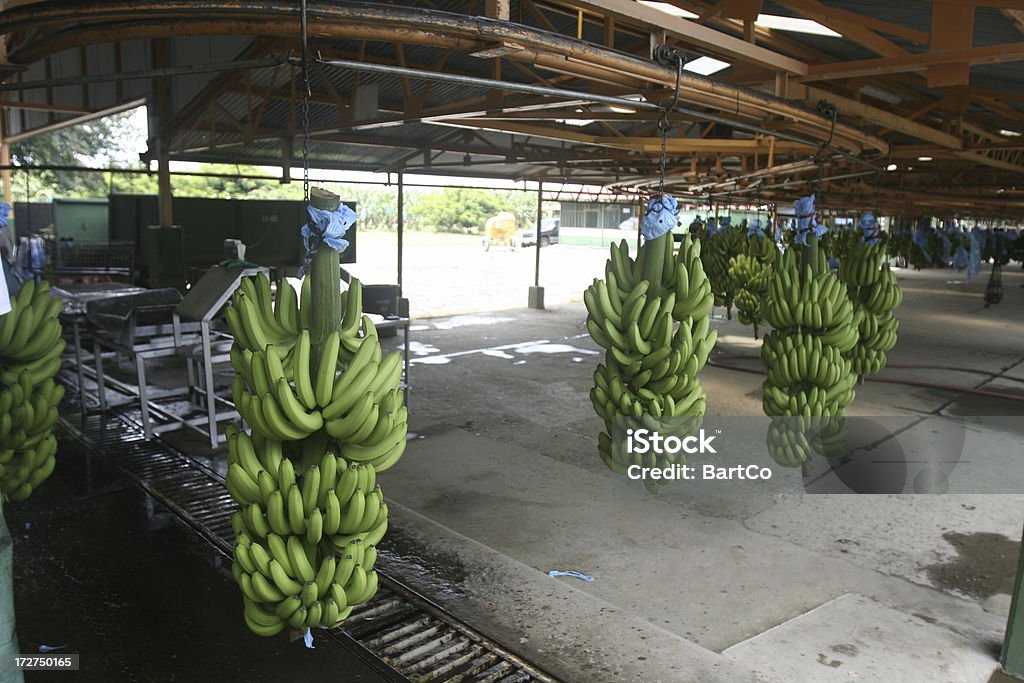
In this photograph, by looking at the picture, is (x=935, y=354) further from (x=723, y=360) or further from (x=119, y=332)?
(x=119, y=332)

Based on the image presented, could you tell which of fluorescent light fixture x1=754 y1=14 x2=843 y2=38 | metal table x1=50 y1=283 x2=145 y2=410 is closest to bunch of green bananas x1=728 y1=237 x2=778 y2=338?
fluorescent light fixture x1=754 y1=14 x2=843 y2=38

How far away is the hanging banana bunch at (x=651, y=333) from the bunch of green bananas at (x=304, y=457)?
1.52m

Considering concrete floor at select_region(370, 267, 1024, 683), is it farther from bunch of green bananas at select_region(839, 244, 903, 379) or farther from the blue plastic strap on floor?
bunch of green bananas at select_region(839, 244, 903, 379)

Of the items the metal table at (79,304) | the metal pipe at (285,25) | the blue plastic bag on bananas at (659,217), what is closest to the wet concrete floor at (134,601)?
the metal table at (79,304)

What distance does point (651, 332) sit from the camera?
13.7 ft

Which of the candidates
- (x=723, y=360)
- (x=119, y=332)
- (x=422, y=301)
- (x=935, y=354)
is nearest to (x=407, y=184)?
(x=422, y=301)

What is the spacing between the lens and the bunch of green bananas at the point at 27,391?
4.70 metres

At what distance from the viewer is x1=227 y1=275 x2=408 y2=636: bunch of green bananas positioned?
284cm

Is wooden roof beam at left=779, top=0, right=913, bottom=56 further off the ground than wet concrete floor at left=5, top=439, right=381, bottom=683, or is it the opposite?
wooden roof beam at left=779, top=0, right=913, bottom=56

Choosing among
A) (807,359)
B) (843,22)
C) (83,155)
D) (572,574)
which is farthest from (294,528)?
(83,155)

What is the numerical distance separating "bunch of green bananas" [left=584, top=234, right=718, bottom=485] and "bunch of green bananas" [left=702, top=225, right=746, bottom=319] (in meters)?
9.87

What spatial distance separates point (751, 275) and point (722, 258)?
1.02 meters

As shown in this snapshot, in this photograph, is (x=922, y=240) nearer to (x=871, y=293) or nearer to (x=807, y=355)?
(x=871, y=293)

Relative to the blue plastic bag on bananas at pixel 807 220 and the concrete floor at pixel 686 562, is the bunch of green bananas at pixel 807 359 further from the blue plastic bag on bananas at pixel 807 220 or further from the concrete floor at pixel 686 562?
the concrete floor at pixel 686 562
